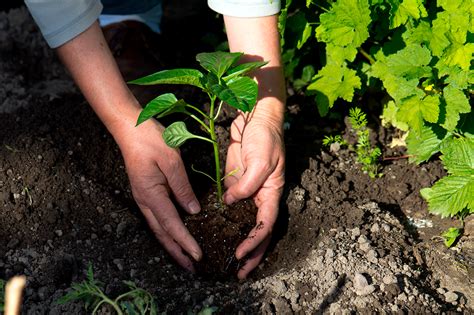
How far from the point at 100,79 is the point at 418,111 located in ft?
3.78

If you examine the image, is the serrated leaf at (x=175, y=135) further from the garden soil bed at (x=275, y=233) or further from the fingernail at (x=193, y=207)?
the garden soil bed at (x=275, y=233)

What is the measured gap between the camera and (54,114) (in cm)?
312

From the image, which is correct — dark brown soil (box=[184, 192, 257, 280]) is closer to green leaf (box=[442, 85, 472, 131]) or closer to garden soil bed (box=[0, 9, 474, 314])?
garden soil bed (box=[0, 9, 474, 314])

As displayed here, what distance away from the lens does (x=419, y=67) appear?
2.57m

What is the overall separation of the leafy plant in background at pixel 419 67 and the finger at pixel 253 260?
603mm

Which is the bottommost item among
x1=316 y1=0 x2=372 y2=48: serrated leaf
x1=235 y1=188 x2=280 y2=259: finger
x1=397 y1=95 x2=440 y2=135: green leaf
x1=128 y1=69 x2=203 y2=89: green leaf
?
x1=235 y1=188 x2=280 y2=259: finger

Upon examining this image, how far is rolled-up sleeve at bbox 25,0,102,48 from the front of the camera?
8.21ft

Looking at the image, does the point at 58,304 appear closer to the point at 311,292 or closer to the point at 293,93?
the point at 311,292

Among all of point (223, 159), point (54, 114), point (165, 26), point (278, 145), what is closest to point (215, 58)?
point (278, 145)

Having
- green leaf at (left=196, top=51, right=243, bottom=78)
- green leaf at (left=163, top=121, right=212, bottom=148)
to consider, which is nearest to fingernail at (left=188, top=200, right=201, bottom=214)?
green leaf at (left=163, top=121, right=212, bottom=148)

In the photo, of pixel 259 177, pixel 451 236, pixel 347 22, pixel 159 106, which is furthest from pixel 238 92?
pixel 451 236

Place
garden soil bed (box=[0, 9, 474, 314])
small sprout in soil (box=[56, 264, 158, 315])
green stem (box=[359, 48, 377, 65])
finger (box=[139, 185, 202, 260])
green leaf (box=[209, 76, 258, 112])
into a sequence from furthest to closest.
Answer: green stem (box=[359, 48, 377, 65]) → finger (box=[139, 185, 202, 260]) → garden soil bed (box=[0, 9, 474, 314]) → green leaf (box=[209, 76, 258, 112]) → small sprout in soil (box=[56, 264, 158, 315])

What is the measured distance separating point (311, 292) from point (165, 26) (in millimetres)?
2136

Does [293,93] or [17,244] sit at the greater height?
[17,244]
